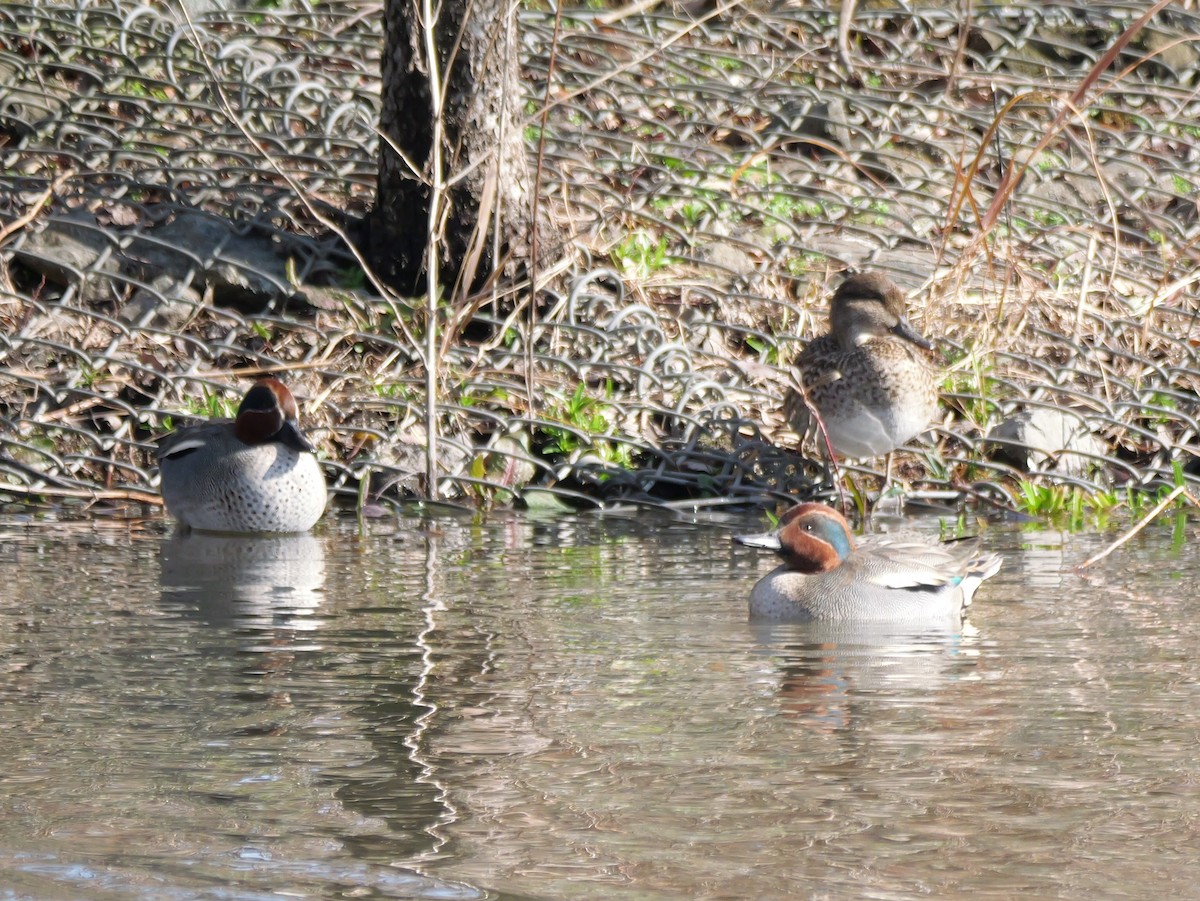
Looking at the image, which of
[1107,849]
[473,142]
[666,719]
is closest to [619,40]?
[473,142]

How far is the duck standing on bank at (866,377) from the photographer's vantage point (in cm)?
760

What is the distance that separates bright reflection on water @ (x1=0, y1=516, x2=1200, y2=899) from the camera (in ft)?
10.3

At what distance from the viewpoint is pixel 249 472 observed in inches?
282

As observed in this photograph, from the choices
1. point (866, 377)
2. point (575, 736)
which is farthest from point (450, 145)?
point (575, 736)

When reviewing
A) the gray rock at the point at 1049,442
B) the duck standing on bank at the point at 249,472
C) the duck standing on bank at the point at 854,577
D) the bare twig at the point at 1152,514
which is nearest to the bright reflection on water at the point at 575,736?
the duck standing on bank at the point at 854,577

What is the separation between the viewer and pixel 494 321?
8875 mm

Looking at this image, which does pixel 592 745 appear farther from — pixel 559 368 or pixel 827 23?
pixel 827 23

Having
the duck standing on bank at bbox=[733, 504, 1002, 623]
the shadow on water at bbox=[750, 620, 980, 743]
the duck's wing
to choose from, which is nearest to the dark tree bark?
the duck standing on bank at bbox=[733, 504, 1002, 623]

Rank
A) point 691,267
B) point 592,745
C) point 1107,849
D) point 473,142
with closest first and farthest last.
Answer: point 1107,849
point 592,745
point 473,142
point 691,267

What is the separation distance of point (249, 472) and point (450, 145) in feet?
7.82

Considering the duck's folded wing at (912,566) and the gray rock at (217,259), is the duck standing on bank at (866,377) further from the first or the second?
the gray rock at (217,259)

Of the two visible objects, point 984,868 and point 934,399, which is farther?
point 934,399

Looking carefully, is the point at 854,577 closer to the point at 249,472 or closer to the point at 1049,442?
the point at 249,472

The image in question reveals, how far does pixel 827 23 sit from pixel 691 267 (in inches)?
156
